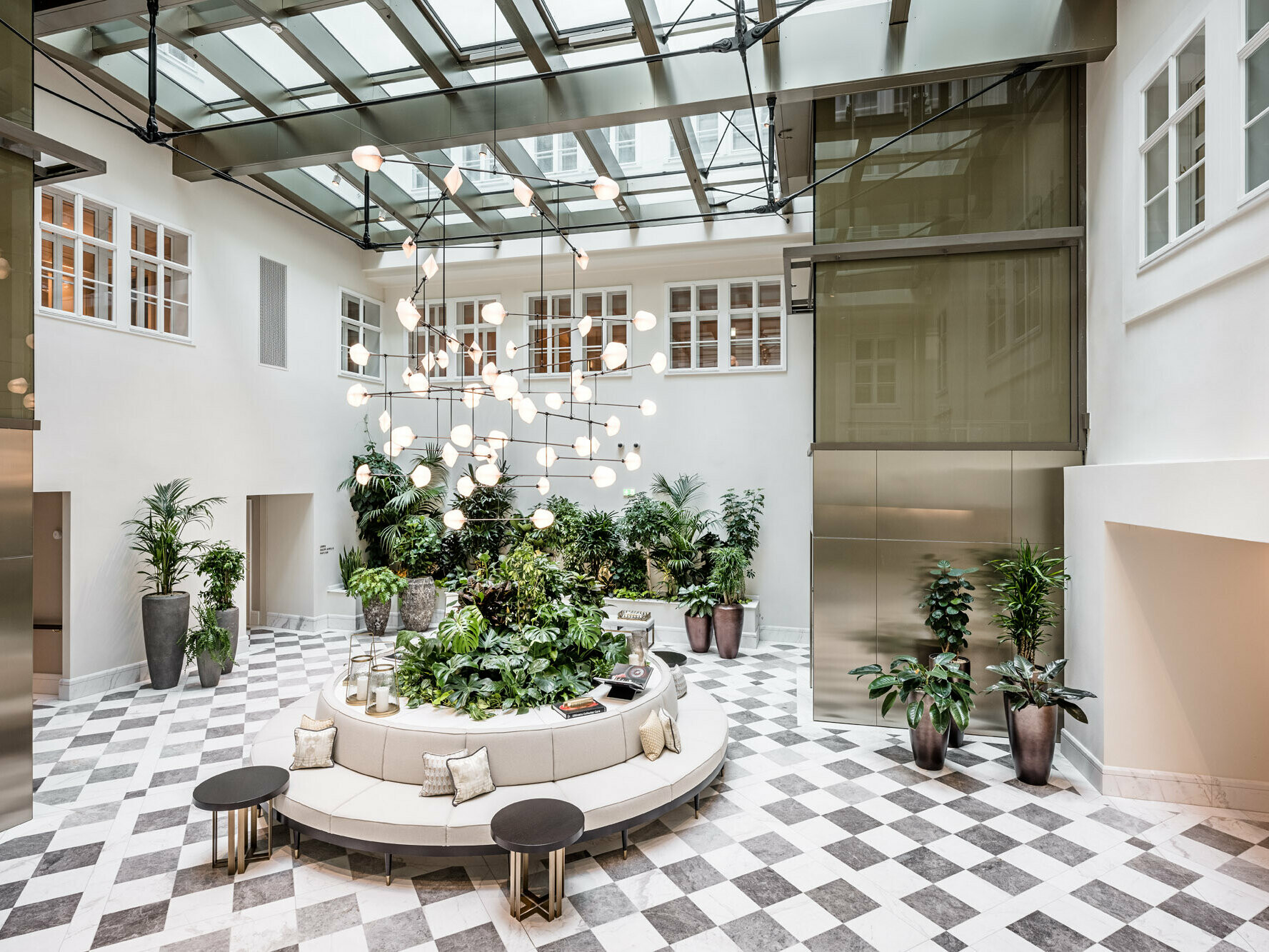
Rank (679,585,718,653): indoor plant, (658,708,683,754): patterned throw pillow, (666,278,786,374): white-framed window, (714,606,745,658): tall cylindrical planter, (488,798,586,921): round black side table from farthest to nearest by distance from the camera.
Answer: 1. (666,278,786,374): white-framed window
2. (679,585,718,653): indoor plant
3. (714,606,745,658): tall cylindrical planter
4. (658,708,683,754): patterned throw pillow
5. (488,798,586,921): round black side table

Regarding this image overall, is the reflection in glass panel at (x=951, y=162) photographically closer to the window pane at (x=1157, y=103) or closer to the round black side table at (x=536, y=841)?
the window pane at (x=1157, y=103)

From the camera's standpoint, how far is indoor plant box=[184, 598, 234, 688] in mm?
7926

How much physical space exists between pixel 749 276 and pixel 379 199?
571 cm

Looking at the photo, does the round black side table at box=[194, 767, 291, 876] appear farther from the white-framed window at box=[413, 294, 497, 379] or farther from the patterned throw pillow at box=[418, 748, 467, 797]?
the white-framed window at box=[413, 294, 497, 379]

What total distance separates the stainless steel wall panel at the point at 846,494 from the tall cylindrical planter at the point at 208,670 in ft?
23.8

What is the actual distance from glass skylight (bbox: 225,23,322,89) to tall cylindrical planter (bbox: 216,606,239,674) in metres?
6.37

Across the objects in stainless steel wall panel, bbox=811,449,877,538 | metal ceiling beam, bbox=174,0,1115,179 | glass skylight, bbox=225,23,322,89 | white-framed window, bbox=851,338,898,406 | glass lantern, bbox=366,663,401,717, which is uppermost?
glass skylight, bbox=225,23,322,89

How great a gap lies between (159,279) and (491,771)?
789 centimetres

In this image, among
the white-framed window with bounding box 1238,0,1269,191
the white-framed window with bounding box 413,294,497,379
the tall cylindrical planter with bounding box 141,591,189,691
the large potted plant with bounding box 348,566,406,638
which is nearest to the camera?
the white-framed window with bounding box 1238,0,1269,191

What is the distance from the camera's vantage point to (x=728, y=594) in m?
9.63

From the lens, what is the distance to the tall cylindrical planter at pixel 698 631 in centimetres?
972

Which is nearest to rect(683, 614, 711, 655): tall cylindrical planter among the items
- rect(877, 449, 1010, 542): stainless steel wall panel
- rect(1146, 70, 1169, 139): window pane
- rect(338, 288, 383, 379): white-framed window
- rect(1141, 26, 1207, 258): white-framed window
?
rect(877, 449, 1010, 542): stainless steel wall panel

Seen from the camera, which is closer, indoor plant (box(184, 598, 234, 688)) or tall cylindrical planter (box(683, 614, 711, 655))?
indoor plant (box(184, 598, 234, 688))

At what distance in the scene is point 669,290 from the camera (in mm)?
11211
